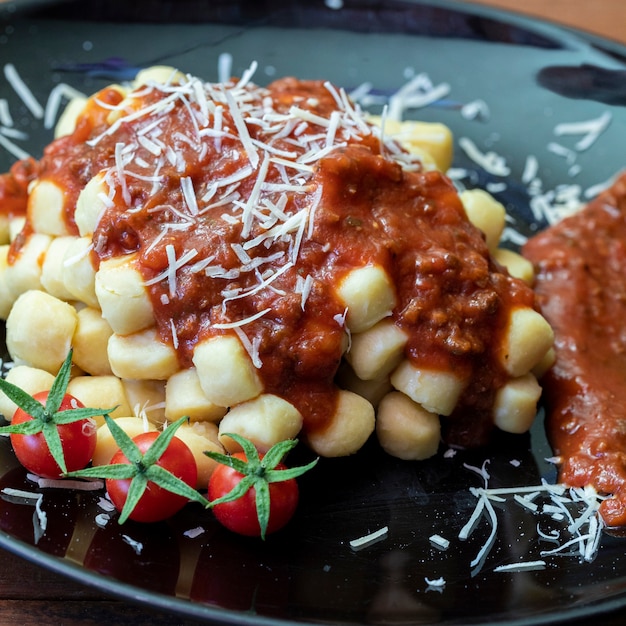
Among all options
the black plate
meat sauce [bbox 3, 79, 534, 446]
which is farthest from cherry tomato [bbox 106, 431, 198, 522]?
meat sauce [bbox 3, 79, 534, 446]

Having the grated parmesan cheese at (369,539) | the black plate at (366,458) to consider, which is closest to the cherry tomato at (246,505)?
the black plate at (366,458)

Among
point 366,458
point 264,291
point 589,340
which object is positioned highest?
point 264,291

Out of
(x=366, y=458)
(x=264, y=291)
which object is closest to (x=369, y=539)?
(x=366, y=458)

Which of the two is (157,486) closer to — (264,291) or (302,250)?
(264,291)

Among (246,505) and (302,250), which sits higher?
(302,250)

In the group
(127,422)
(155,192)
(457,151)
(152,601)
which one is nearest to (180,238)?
(155,192)

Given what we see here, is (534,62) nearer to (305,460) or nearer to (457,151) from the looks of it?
(457,151)
